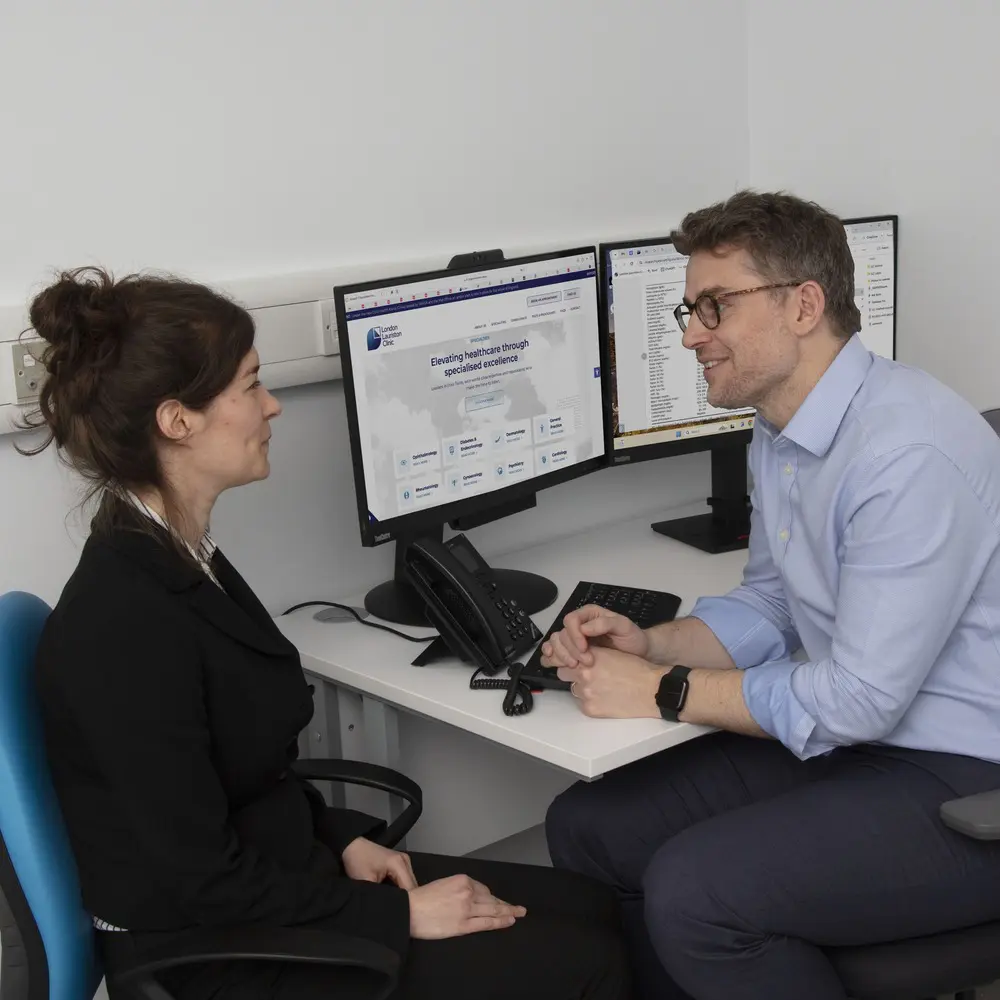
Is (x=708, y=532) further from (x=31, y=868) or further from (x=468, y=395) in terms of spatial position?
(x=31, y=868)

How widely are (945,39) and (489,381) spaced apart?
117 centimetres

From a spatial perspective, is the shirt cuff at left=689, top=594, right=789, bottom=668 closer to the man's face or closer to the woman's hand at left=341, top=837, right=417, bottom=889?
the man's face

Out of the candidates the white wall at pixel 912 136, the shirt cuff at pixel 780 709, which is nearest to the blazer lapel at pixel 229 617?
the shirt cuff at pixel 780 709

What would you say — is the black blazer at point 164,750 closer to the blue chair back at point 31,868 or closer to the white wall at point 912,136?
the blue chair back at point 31,868

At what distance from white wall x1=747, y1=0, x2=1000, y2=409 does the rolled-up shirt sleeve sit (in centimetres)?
107

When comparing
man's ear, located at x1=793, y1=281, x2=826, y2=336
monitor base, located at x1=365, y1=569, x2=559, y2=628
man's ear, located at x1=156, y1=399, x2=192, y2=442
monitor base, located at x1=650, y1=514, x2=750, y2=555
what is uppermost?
man's ear, located at x1=793, y1=281, x2=826, y2=336

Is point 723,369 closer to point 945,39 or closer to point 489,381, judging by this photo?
point 489,381

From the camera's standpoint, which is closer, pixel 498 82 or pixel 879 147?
pixel 498 82

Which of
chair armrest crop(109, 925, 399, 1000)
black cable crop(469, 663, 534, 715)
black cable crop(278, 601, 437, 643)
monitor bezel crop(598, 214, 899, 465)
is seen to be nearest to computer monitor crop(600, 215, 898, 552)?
monitor bezel crop(598, 214, 899, 465)

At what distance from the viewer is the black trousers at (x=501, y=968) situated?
4.54 feet

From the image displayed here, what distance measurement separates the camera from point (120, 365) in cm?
143

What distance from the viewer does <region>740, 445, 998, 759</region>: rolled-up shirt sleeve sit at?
1.53 meters

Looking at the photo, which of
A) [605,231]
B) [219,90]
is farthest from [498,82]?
[219,90]

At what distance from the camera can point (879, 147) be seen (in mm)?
2611
